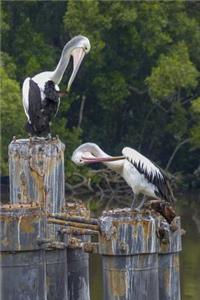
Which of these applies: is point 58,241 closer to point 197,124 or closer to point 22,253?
point 22,253

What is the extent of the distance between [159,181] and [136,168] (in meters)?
0.24

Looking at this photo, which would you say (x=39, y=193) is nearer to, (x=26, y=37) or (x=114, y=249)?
(x=114, y=249)

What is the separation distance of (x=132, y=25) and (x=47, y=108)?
23.6 m

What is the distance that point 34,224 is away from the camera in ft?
32.0

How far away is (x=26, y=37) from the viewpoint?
114 feet

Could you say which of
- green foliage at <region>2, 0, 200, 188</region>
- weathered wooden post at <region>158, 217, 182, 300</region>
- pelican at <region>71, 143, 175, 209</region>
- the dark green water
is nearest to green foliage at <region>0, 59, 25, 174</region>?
green foliage at <region>2, 0, 200, 188</region>

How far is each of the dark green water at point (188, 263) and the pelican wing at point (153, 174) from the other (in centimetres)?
533

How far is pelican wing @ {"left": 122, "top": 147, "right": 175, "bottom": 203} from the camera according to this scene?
10570 mm

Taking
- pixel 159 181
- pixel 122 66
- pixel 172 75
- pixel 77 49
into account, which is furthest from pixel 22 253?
pixel 122 66

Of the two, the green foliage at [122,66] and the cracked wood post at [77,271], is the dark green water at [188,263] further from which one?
the green foliage at [122,66]

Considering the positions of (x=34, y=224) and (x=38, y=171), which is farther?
(x=38, y=171)

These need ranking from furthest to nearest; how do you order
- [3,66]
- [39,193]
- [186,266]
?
[3,66], [186,266], [39,193]

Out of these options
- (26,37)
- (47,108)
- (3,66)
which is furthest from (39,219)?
(26,37)

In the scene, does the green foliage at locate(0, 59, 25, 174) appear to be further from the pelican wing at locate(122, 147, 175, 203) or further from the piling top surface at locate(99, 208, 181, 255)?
the piling top surface at locate(99, 208, 181, 255)
